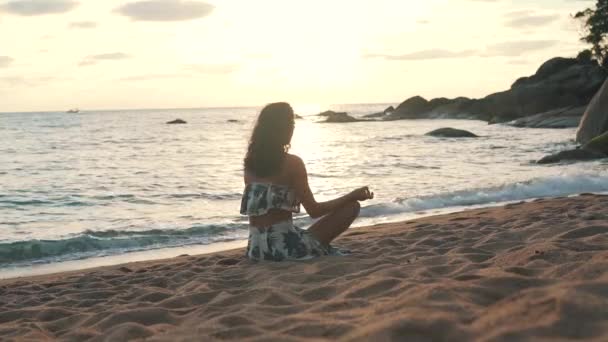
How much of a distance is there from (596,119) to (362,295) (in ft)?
70.2

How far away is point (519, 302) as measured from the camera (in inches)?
131

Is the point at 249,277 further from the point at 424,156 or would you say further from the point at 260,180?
the point at 424,156

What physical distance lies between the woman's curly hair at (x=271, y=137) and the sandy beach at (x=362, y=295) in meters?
0.92

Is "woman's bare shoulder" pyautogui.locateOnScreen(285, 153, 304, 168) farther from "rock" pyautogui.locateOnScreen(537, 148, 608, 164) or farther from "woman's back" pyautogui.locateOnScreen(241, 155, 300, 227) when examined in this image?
"rock" pyautogui.locateOnScreen(537, 148, 608, 164)

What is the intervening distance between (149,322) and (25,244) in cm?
583

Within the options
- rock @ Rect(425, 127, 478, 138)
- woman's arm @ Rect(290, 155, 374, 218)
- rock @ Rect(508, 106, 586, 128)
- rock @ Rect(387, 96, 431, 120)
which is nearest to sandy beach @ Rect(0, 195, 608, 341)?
woman's arm @ Rect(290, 155, 374, 218)

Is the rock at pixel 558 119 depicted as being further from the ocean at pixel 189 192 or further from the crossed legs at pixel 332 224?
the crossed legs at pixel 332 224

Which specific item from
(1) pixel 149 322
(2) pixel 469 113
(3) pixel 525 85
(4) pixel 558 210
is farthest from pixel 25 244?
(2) pixel 469 113

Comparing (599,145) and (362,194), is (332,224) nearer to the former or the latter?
(362,194)

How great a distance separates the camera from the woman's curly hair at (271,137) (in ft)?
18.4

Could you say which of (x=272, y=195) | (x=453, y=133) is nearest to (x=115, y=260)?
(x=272, y=195)

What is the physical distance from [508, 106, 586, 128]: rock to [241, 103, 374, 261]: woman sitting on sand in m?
33.4

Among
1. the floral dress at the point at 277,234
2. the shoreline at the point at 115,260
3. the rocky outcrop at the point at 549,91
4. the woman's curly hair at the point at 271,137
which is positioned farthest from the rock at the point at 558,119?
the woman's curly hair at the point at 271,137

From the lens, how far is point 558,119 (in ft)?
125
